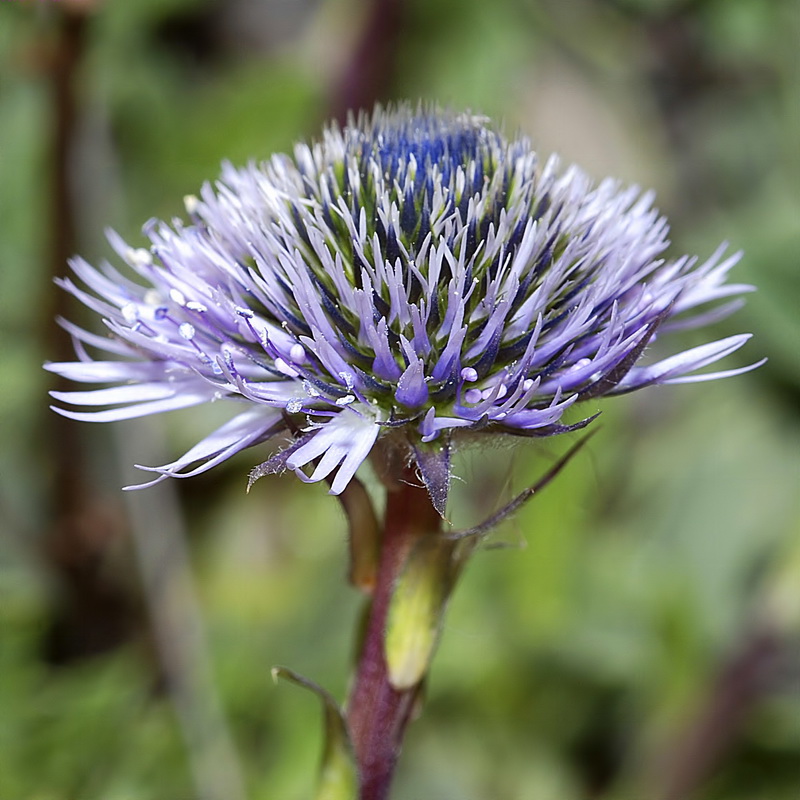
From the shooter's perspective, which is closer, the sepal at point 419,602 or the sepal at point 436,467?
the sepal at point 436,467

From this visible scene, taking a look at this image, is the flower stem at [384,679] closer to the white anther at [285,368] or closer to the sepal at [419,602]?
the sepal at [419,602]

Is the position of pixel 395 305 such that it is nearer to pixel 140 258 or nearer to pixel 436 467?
pixel 436 467

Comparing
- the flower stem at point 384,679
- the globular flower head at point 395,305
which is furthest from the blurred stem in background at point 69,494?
the flower stem at point 384,679

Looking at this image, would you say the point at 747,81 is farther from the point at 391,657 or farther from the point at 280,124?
the point at 391,657

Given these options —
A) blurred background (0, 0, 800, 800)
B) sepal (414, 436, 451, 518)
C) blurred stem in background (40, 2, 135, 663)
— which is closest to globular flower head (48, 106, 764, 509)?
sepal (414, 436, 451, 518)

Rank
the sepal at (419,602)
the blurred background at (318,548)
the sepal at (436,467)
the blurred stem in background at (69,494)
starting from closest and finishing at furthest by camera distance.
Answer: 1. the sepal at (436,467)
2. the sepal at (419,602)
3. the blurred background at (318,548)
4. the blurred stem in background at (69,494)

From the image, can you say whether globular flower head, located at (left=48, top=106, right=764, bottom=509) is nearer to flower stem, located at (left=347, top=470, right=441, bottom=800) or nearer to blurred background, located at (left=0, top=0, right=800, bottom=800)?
flower stem, located at (left=347, top=470, right=441, bottom=800)

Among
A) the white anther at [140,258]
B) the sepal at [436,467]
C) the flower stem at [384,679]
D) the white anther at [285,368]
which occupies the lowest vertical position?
the flower stem at [384,679]
